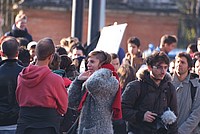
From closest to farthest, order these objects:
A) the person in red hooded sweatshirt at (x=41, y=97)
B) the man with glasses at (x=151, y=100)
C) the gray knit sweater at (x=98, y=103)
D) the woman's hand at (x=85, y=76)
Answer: the person in red hooded sweatshirt at (x=41, y=97)
the gray knit sweater at (x=98, y=103)
the woman's hand at (x=85, y=76)
the man with glasses at (x=151, y=100)

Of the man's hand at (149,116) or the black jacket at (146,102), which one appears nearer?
the man's hand at (149,116)

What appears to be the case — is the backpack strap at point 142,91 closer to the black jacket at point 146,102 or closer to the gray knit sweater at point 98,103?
the black jacket at point 146,102

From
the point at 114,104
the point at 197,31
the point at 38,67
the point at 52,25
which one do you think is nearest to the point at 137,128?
the point at 114,104

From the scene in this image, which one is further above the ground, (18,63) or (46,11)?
(18,63)

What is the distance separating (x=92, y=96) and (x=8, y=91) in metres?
1.17

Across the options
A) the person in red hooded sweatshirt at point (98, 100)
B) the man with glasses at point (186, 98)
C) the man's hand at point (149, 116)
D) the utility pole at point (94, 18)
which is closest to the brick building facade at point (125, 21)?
the utility pole at point (94, 18)

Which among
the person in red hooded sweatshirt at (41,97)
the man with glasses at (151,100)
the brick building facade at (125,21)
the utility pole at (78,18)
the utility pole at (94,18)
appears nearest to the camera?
the person in red hooded sweatshirt at (41,97)

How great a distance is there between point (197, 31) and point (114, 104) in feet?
103

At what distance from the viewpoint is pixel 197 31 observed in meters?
39.4

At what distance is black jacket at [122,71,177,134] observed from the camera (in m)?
9.10

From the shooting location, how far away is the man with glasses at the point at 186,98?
9891mm

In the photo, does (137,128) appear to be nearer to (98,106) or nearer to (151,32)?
(98,106)

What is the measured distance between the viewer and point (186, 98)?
997cm

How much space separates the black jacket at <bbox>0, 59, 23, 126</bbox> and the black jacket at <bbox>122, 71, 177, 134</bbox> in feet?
4.59
